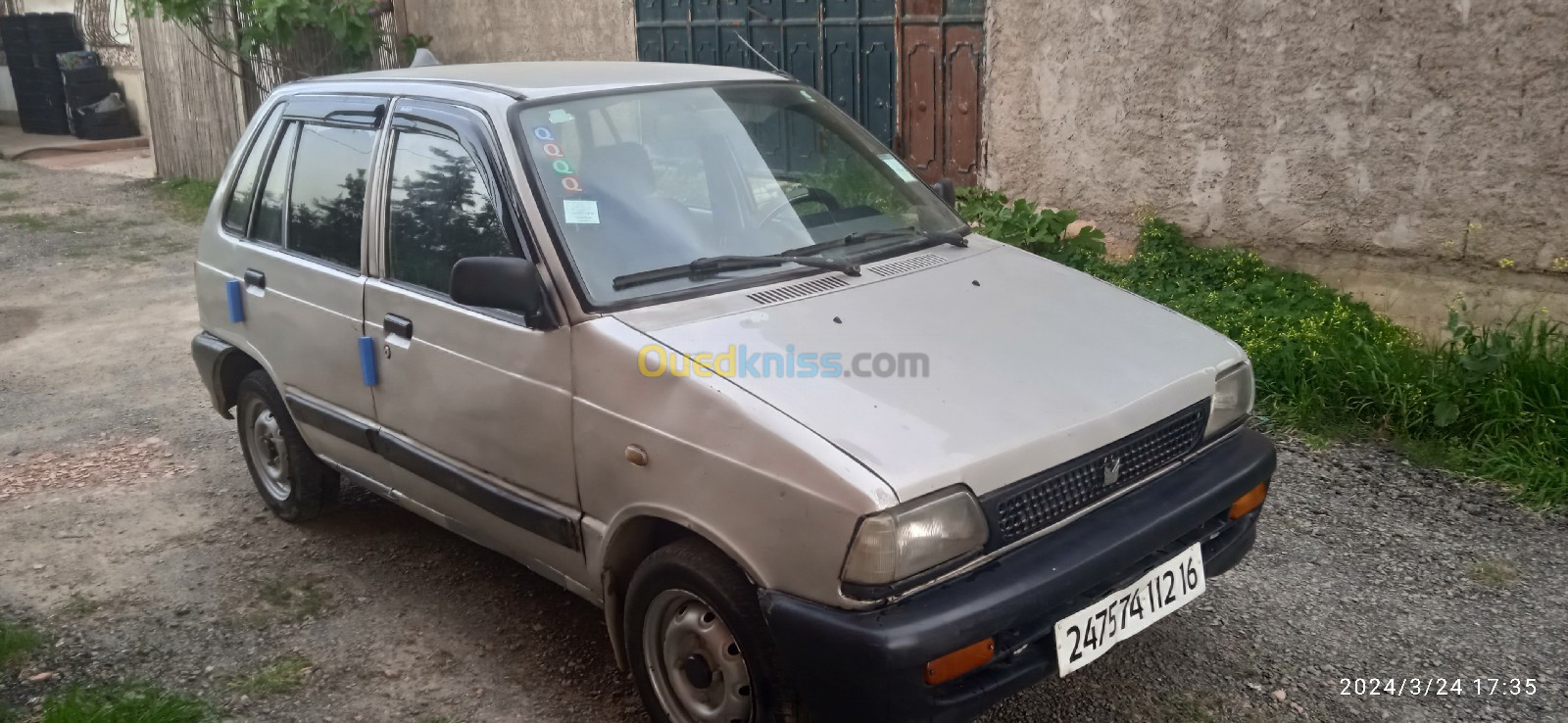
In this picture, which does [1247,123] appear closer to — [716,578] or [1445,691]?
[1445,691]

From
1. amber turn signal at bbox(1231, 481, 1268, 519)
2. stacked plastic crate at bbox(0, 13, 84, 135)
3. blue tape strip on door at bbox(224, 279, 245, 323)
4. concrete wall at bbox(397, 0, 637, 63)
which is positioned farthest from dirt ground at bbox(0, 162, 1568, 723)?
stacked plastic crate at bbox(0, 13, 84, 135)

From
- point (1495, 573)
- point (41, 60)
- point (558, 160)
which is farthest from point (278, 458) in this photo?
point (41, 60)

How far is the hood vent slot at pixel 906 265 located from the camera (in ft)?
10.9

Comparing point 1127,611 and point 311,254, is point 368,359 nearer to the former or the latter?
point 311,254

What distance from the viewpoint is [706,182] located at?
134 inches

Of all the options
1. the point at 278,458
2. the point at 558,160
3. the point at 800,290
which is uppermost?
the point at 558,160

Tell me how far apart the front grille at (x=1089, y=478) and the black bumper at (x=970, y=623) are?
5cm

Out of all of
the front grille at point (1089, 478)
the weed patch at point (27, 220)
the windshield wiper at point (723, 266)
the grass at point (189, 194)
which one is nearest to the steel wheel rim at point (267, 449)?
the windshield wiper at point (723, 266)

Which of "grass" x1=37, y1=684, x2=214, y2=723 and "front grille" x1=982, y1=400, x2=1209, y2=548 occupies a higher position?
"front grille" x1=982, y1=400, x2=1209, y2=548

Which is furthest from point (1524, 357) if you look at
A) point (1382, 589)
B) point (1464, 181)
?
point (1382, 589)

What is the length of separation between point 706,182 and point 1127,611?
64.6 inches

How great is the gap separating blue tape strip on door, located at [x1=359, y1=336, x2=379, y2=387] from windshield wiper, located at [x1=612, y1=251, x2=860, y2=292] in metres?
1.07

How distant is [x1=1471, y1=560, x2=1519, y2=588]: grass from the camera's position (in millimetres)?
3764
